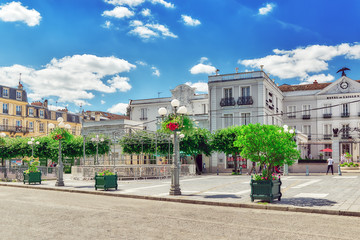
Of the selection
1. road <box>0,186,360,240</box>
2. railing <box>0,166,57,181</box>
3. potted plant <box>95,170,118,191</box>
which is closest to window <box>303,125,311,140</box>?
railing <box>0,166,57,181</box>

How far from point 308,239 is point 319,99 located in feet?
146

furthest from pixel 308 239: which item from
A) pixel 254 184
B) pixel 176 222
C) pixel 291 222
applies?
pixel 254 184

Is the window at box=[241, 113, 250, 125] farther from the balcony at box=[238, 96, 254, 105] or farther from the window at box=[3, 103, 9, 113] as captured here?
the window at box=[3, 103, 9, 113]

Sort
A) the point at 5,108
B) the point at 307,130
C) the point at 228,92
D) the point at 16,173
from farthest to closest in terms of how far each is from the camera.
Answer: the point at 5,108 < the point at 307,130 < the point at 228,92 < the point at 16,173

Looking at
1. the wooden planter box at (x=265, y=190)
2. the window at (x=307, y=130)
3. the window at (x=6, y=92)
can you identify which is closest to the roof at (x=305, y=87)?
the window at (x=307, y=130)

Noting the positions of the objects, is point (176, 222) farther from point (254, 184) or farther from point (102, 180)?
point (102, 180)

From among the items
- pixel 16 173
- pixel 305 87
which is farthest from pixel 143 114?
pixel 16 173

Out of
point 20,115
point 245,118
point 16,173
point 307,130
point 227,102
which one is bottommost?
point 16,173

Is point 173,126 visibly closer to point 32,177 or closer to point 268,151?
point 268,151

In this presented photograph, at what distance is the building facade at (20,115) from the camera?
60188 millimetres

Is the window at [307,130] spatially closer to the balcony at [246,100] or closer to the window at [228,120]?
the balcony at [246,100]

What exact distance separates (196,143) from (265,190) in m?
23.0

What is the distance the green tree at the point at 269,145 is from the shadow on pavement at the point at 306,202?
1.14 m

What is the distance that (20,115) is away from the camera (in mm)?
63562
